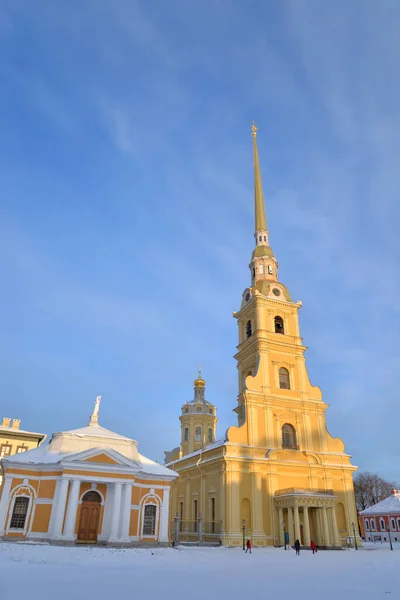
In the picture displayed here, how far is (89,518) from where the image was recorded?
1141 inches

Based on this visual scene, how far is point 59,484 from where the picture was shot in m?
28.1

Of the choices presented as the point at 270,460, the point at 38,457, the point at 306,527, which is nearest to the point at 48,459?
the point at 38,457

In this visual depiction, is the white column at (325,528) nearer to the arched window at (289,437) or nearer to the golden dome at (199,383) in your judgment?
the arched window at (289,437)

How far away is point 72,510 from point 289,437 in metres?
21.7

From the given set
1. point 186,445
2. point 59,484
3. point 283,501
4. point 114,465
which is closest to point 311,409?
point 283,501

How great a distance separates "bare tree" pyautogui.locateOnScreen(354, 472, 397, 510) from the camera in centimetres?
8844

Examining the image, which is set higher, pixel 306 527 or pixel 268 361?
pixel 268 361

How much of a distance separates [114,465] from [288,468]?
17.3 metres

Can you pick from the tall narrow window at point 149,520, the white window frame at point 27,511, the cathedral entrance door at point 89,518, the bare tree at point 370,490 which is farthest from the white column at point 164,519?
the bare tree at point 370,490

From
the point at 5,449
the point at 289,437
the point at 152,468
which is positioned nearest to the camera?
the point at 152,468

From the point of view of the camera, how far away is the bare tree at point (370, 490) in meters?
88.4

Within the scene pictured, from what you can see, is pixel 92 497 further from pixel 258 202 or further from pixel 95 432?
pixel 258 202

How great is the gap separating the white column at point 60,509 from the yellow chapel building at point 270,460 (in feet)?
30.0

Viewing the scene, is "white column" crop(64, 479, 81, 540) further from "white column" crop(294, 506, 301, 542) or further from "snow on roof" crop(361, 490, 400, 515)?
"snow on roof" crop(361, 490, 400, 515)
